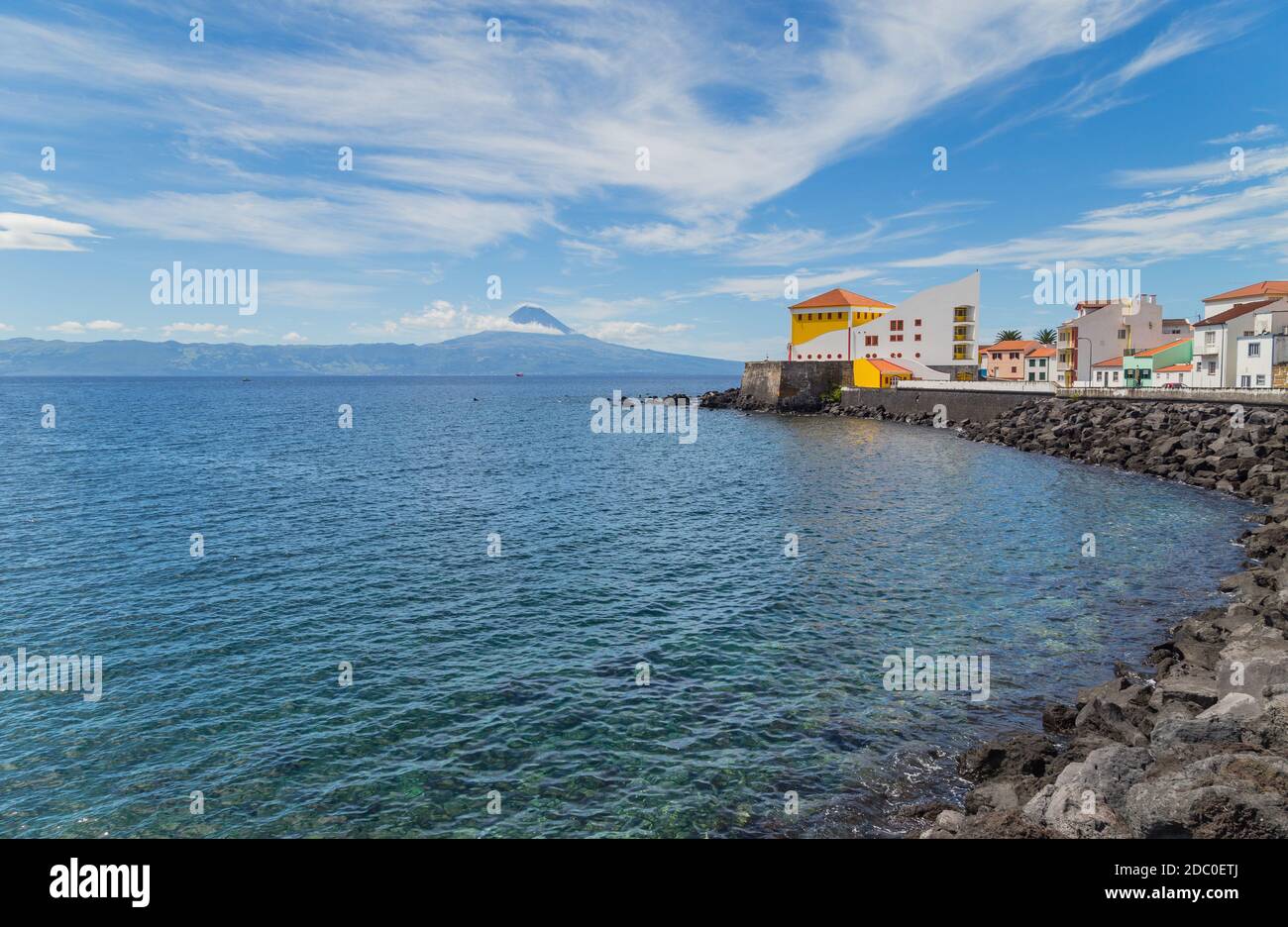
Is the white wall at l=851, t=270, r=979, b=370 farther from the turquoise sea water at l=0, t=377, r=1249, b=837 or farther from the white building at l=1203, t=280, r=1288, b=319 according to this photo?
the turquoise sea water at l=0, t=377, r=1249, b=837

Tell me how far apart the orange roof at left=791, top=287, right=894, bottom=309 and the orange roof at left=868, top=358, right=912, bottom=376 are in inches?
488

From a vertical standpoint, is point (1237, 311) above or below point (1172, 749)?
above

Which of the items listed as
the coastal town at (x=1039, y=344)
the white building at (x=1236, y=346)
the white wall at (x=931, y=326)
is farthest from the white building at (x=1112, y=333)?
the white building at (x=1236, y=346)

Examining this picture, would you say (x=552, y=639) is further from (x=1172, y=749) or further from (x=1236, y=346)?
(x=1236, y=346)

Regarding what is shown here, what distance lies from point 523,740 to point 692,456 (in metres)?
55.6

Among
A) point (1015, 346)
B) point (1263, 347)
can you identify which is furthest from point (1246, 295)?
point (1015, 346)

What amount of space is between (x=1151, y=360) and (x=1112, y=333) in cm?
1165

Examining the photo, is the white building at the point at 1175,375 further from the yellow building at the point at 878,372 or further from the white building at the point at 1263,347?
the yellow building at the point at 878,372

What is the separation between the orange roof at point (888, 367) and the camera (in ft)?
378

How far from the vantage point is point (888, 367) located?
116 m

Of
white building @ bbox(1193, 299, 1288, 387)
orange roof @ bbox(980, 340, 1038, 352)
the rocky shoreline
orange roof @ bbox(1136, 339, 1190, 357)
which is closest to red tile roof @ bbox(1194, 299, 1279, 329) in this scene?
white building @ bbox(1193, 299, 1288, 387)

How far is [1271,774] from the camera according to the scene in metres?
11.0
